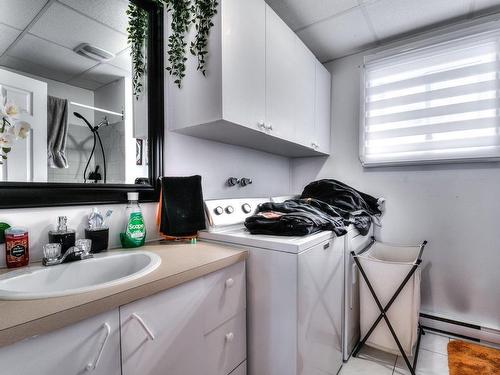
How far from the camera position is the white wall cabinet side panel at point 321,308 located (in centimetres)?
113

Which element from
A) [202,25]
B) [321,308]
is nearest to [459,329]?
[321,308]

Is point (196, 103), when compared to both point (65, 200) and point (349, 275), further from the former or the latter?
point (349, 275)

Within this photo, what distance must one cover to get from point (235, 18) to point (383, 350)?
7.02 feet

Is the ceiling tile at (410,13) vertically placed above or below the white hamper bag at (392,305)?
above

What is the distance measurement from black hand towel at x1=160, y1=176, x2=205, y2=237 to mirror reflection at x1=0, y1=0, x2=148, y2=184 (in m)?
0.16

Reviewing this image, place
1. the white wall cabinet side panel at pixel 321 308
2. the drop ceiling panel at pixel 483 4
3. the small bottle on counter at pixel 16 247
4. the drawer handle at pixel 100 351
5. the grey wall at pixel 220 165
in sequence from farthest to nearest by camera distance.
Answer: the drop ceiling panel at pixel 483 4, the grey wall at pixel 220 165, the white wall cabinet side panel at pixel 321 308, the small bottle on counter at pixel 16 247, the drawer handle at pixel 100 351

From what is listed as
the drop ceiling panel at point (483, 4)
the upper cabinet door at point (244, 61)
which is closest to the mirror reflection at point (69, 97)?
the upper cabinet door at point (244, 61)

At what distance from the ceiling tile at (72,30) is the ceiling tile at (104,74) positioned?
0.30ft

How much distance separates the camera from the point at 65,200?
1.09 m

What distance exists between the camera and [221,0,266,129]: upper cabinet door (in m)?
1.27

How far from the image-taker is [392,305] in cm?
160

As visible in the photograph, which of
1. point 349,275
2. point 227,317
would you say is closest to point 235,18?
point 227,317

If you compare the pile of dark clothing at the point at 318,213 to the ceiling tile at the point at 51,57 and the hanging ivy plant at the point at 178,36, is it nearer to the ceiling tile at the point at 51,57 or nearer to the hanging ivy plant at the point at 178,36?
the hanging ivy plant at the point at 178,36

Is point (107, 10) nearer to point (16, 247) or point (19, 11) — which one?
point (19, 11)
